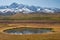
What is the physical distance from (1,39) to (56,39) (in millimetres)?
12269

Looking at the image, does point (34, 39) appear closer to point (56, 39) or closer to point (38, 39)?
point (38, 39)

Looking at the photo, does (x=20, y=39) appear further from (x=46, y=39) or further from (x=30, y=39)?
(x=46, y=39)

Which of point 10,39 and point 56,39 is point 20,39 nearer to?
point 10,39

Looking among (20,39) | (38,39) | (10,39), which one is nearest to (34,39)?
(38,39)

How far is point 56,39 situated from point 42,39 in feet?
10.2

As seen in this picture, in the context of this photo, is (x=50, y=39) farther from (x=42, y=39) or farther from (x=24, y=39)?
(x=24, y=39)

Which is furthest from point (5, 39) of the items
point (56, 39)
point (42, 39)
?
point (56, 39)

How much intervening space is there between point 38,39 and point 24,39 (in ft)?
→ 10.4

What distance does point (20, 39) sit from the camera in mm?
35688

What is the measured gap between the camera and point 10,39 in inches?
1405

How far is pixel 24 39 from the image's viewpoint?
35625 millimetres

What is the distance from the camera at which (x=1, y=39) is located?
35.5 m

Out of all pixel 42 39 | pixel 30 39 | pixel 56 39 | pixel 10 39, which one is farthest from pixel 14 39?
pixel 56 39

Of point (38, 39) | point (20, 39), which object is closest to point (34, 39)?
point (38, 39)
